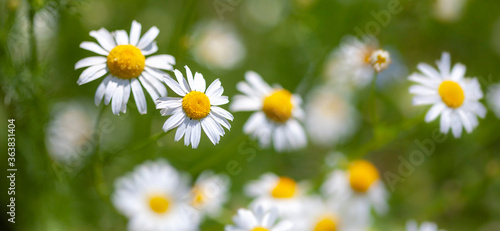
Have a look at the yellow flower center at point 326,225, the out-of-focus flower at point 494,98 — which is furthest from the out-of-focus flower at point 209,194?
the out-of-focus flower at point 494,98

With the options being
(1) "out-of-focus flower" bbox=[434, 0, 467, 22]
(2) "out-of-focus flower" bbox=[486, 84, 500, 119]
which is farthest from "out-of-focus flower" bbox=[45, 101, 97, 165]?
(2) "out-of-focus flower" bbox=[486, 84, 500, 119]

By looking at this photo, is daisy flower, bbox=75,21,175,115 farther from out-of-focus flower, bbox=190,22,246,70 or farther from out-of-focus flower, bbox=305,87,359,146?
out-of-focus flower, bbox=305,87,359,146

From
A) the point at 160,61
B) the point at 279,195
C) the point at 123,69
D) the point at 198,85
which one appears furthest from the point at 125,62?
the point at 279,195

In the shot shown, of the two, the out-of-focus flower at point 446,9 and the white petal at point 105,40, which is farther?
the out-of-focus flower at point 446,9

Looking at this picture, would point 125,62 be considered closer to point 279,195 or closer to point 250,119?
point 250,119

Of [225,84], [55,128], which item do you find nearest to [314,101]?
[225,84]

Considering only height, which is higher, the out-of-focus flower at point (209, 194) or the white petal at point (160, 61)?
the white petal at point (160, 61)

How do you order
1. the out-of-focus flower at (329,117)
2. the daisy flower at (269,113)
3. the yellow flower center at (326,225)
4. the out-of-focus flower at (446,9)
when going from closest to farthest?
the daisy flower at (269,113), the yellow flower center at (326,225), the out-of-focus flower at (446,9), the out-of-focus flower at (329,117)

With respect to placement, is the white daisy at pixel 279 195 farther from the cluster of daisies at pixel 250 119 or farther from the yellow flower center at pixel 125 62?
the yellow flower center at pixel 125 62
